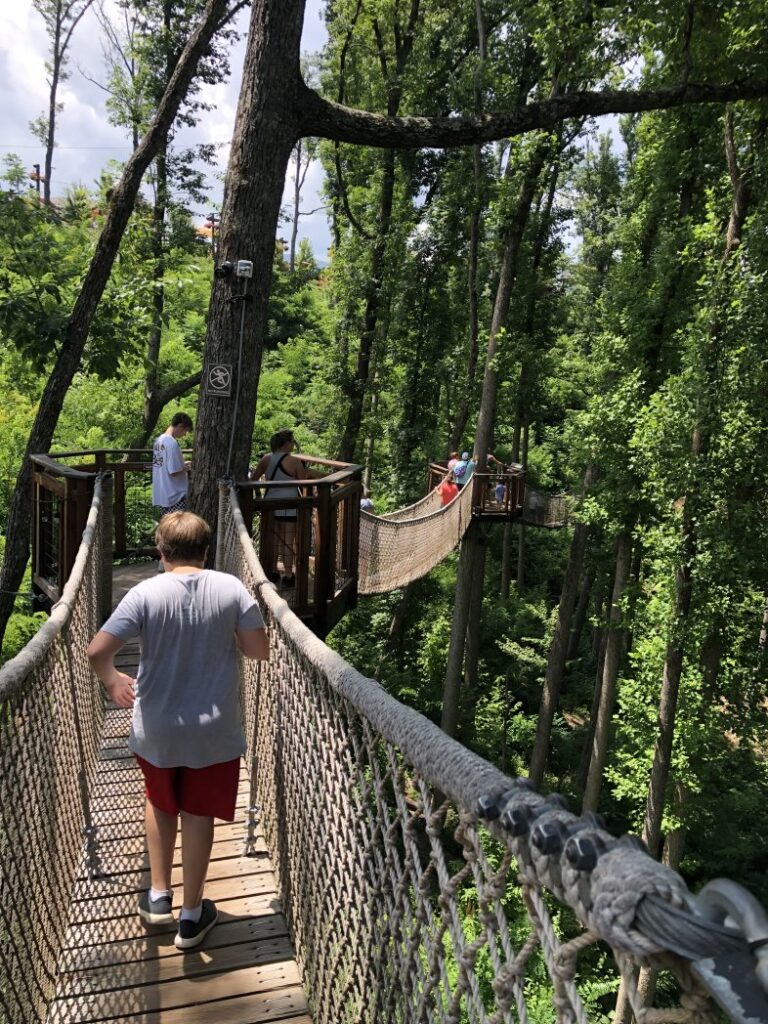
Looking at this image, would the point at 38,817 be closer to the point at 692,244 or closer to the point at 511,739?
the point at 692,244

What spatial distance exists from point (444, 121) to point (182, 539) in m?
3.17

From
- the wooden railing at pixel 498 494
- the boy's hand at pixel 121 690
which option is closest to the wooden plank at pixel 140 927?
the boy's hand at pixel 121 690

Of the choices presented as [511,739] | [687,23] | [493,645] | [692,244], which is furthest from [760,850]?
[687,23]

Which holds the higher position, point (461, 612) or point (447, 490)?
point (447, 490)

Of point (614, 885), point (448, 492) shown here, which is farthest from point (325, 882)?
point (448, 492)

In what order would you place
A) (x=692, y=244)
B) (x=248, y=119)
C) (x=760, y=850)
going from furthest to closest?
(x=760, y=850), (x=692, y=244), (x=248, y=119)

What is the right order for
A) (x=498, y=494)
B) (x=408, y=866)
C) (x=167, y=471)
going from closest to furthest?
(x=408, y=866) < (x=167, y=471) < (x=498, y=494)

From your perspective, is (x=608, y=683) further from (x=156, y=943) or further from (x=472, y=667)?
(x=156, y=943)

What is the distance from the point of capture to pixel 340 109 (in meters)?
3.96

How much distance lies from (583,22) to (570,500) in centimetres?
623

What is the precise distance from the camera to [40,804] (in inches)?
64.0

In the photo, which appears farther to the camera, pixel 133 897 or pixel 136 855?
pixel 136 855

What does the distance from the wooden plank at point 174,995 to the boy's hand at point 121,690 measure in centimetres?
62

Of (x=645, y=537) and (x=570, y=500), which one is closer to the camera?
(x=645, y=537)
